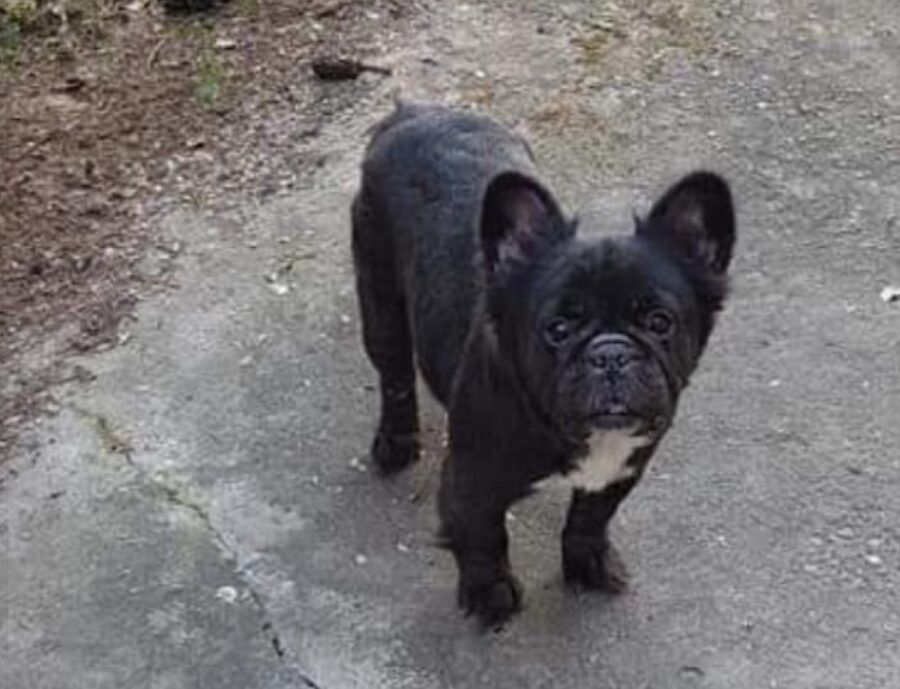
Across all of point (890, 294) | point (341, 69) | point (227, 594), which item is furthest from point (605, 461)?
point (341, 69)

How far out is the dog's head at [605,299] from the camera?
11.7ft

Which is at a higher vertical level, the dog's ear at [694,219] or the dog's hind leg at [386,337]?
the dog's ear at [694,219]

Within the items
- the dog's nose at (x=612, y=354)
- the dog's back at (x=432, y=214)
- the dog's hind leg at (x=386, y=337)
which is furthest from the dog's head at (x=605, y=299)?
the dog's hind leg at (x=386, y=337)

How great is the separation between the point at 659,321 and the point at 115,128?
2.70 m

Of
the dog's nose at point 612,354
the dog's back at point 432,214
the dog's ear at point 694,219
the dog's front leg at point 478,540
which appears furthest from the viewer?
the dog's back at point 432,214

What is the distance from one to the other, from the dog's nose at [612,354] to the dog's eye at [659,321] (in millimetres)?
62

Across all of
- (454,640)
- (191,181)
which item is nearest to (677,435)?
(454,640)

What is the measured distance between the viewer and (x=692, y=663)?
4.19m

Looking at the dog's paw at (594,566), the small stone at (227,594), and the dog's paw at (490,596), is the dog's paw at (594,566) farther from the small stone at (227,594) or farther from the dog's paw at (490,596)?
the small stone at (227,594)

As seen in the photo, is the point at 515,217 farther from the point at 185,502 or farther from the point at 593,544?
the point at 185,502

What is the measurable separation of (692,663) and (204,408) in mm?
1362

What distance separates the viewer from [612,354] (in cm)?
354

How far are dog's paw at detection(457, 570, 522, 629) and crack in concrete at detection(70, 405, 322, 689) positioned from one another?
0.35m

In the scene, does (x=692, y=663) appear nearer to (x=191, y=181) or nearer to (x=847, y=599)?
(x=847, y=599)
